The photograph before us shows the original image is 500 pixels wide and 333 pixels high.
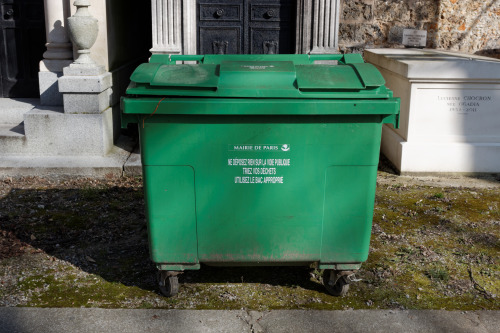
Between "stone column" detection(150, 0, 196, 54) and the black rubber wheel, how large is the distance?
4091 mm

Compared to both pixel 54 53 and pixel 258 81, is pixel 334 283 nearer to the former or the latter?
pixel 258 81

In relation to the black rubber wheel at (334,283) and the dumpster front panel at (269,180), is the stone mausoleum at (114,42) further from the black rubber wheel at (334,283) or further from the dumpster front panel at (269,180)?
the black rubber wheel at (334,283)

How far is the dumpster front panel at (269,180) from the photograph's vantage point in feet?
11.0

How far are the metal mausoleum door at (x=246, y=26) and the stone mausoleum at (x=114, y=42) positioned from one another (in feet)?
0.04

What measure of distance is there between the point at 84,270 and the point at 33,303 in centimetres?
55

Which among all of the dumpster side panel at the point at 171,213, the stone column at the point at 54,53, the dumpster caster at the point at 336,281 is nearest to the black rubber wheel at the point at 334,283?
the dumpster caster at the point at 336,281

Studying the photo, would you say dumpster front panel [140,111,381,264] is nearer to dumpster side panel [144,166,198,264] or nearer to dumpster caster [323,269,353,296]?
dumpster side panel [144,166,198,264]

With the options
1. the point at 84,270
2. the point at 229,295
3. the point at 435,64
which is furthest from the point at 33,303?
the point at 435,64

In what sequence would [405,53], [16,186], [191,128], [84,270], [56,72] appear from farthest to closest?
[405,53], [56,72], [16,186], [84,270], [191,128]

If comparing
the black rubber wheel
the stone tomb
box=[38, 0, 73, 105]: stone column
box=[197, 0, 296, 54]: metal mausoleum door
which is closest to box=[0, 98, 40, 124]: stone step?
box=[38, 0, 73, 105]: stone column

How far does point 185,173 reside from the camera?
3418 mm

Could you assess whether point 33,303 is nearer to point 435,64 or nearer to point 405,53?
Result: point 435,64

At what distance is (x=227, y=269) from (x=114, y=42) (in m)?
4.40

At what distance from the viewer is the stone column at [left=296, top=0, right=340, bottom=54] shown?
7.08 m
